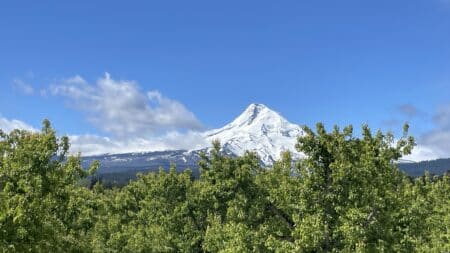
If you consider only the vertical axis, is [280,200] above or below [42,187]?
below

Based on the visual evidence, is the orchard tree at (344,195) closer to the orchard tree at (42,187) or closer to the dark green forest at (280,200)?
the dark green forest at (280,200)

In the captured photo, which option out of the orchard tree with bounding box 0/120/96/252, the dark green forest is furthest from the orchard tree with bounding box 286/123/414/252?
the orchard tree with bounding box 0/120/96/252

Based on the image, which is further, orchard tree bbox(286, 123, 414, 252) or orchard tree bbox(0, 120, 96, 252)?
orchard tree bbox(286, 123, 414, 252)

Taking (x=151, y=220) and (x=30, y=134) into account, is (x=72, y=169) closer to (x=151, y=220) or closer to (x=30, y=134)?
(x=30, y=134)

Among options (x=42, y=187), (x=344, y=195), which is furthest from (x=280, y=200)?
(x=42, y=187)

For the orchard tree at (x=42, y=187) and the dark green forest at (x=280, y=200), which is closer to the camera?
the orchard tree at (x=42, y=187)

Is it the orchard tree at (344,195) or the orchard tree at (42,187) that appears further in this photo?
the orchard tree at (344,195)

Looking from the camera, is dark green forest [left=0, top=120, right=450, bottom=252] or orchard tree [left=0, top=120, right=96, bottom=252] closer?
orchard tree [left=0, top=120, right=96, bottom=252]

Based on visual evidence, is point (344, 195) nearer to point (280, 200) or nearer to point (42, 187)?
point (280, 200)

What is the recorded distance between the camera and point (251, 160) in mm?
44562

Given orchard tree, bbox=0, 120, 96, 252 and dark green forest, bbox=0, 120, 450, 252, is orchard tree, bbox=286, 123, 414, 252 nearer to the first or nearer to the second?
dark green forest, bbox=0, 120, 450, 252

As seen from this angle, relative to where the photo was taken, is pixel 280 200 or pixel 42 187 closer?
pixel 42 187

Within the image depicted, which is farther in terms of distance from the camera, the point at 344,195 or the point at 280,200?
the point at 280,200

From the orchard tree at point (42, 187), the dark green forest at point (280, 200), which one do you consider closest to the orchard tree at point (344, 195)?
the dark green forest at point (280, 200)
